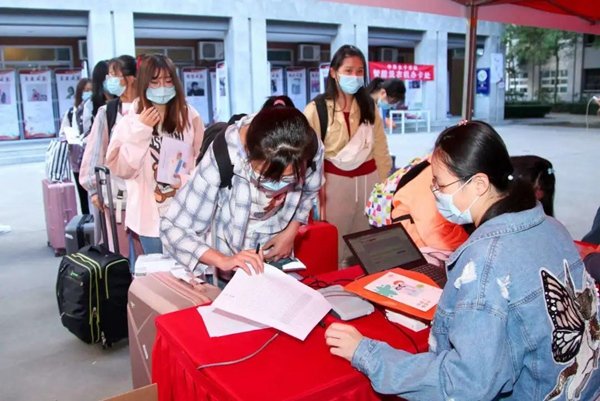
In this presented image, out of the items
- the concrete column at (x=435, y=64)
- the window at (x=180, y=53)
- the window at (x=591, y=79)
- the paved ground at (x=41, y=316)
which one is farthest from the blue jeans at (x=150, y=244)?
the window at (x=591, y=79)

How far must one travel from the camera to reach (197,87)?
498 inches

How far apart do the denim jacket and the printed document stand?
291 mm

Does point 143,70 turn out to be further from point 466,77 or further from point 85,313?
point 466,77

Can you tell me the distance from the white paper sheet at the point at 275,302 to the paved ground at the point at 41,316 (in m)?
1.16

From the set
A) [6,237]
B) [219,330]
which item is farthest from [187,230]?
[6,237]

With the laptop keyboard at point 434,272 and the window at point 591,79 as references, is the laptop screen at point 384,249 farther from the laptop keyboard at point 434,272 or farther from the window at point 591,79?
the window at point 591,79

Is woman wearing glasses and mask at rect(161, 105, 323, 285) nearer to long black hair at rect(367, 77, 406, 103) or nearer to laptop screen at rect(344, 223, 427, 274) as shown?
laptop screen at rect(344, 223, 427, 274)

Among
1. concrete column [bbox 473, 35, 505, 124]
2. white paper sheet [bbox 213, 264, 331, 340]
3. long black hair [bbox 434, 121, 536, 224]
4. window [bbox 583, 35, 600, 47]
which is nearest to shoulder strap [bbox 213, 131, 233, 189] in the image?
white paper sheet [bbox 213, 264, 331, 340]

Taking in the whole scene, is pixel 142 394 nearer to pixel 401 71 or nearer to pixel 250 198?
pixel 250 198

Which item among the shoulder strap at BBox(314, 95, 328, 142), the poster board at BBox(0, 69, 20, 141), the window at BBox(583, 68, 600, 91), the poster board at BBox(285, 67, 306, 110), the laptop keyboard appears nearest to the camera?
the laptop keyboard

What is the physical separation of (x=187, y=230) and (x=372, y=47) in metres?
14.5

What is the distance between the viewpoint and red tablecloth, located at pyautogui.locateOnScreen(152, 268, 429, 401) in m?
1.11

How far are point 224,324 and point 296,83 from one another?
510 inches

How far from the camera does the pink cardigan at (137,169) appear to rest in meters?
2.39
